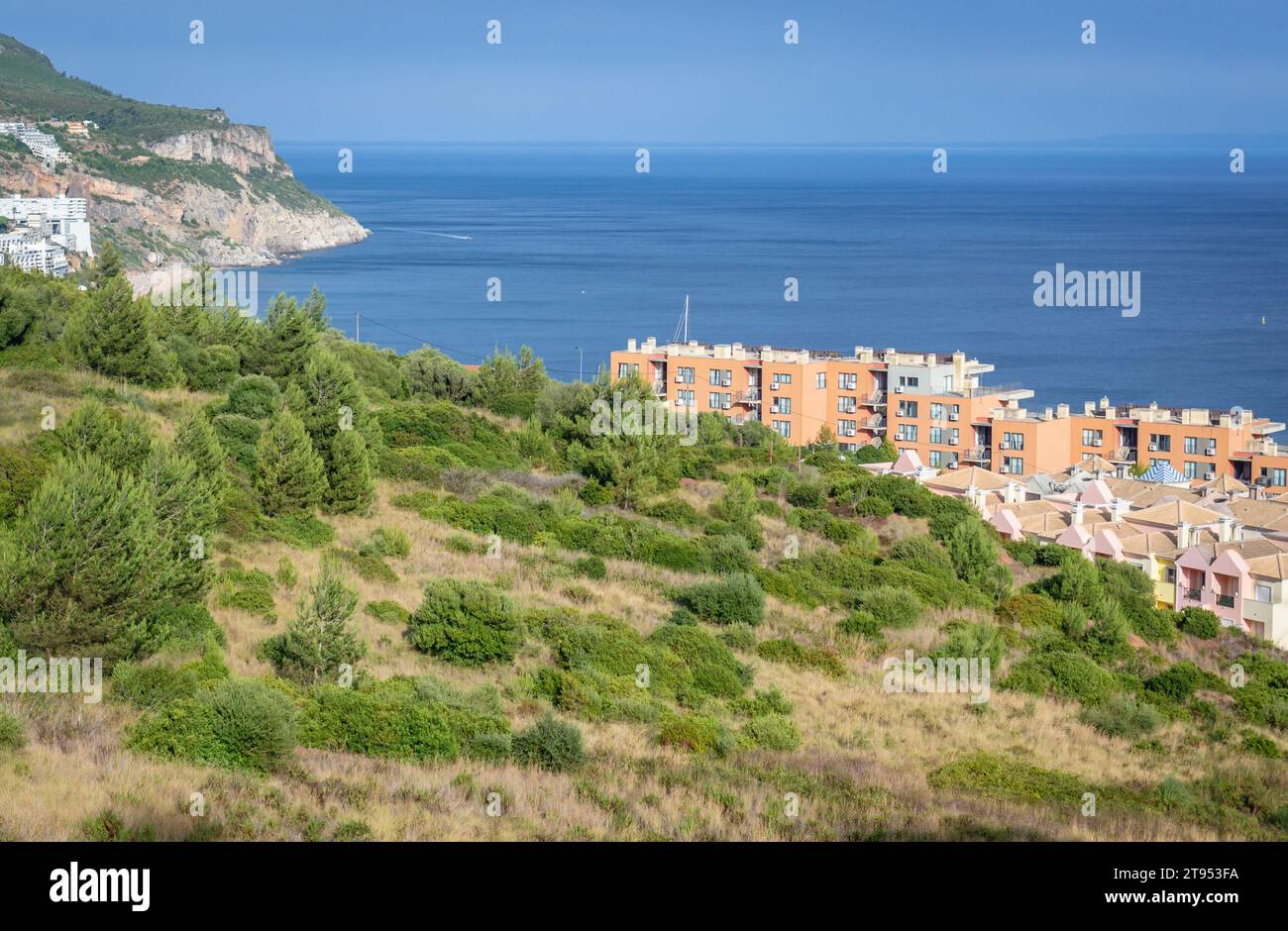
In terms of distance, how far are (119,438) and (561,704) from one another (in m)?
7.27

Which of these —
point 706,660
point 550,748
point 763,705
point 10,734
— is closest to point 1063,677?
point 706,660

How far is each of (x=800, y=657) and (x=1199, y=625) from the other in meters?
14.1

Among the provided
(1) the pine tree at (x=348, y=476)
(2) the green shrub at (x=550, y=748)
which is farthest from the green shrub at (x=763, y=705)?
(1) the pine tree at (x=348, y=476)

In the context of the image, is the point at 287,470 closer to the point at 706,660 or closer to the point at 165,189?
the point at 706,660

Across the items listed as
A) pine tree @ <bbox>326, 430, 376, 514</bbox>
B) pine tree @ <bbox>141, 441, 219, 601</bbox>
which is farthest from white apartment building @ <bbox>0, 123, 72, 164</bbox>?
pine tree @ <bbox>141, 441, 219, 601</bbox>

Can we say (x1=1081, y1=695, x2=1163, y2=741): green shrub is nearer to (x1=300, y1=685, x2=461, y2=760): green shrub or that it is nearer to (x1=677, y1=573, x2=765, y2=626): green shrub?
(x1=677, y1=573, x2=765, y2=626): green shrub

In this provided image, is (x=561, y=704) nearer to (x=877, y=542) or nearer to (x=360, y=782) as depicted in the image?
→ (x=360, y=782)

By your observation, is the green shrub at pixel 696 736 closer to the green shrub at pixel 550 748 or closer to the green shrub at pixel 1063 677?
the green shrub at pixel 550 748

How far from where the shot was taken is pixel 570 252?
163 metres

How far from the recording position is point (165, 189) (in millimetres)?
169875

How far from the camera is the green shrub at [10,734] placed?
10664 millimetres

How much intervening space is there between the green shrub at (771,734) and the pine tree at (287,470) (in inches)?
366

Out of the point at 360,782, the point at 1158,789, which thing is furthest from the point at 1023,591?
the point at 360,782
